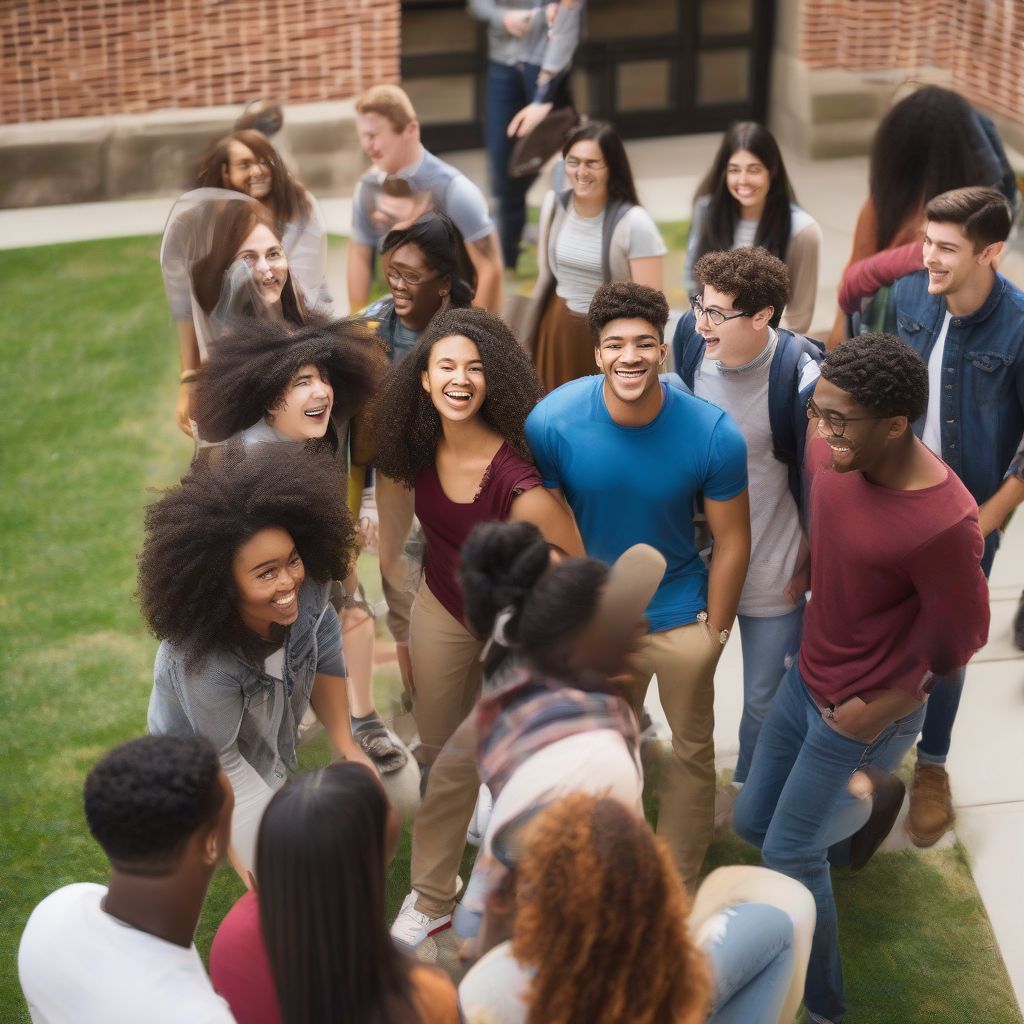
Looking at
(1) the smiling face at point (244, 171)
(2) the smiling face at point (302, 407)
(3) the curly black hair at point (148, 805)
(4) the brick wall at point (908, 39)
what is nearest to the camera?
(3) the curly black hair at point (148, 805)

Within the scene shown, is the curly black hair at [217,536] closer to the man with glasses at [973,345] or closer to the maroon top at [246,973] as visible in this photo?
the maroon top at [246,973]

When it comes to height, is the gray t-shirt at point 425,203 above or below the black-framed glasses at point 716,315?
below

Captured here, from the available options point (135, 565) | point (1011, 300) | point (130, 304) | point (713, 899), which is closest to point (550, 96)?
point (130, 304)

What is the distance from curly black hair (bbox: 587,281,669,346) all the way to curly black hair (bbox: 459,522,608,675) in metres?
1.08

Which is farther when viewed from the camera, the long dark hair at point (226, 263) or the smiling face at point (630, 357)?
the long dark hair at point (226, 263)

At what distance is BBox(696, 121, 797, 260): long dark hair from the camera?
552 centimetres

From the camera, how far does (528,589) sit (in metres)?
3.14

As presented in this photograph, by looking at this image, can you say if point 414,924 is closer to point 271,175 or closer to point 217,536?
point 217,536

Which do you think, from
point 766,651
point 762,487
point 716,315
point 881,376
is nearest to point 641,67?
point 716,315

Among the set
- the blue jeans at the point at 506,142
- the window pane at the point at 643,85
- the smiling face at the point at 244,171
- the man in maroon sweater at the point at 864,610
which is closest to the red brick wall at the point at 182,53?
the blue jeans at the point at 506,142

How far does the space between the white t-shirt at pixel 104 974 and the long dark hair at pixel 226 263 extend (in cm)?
290

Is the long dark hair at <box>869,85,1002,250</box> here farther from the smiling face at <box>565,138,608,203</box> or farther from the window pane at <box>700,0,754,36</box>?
the window pane at <box>700,0,754,36</box>

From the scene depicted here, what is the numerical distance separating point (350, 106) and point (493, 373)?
24.0 feet

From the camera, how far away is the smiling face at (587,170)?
569cm
